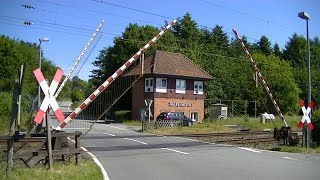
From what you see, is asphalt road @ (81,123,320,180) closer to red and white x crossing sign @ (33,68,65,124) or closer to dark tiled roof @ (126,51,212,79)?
red and white x crossing sign @ (33,68,65,124)

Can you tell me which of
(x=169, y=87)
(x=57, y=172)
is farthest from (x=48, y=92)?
(x=169, y=87)

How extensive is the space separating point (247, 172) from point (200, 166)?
67.3 inches

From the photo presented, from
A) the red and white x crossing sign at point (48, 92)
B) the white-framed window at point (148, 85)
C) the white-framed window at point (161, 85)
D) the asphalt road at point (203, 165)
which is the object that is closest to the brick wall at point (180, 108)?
the white-framed window at point (161, 85)

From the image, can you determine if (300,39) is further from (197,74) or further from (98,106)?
(98,106)

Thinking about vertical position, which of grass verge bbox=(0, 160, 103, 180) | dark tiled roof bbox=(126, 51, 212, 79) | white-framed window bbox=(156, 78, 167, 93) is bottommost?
grass verge bbox=(0, 160, 103, 180)

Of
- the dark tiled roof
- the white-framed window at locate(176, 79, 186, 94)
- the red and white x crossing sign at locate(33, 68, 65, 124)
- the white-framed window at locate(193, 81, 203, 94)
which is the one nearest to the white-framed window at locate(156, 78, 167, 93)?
the dark tiled roof

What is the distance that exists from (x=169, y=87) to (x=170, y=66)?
3.14 m

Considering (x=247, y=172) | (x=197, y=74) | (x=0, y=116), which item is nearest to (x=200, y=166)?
(x=247, y=172)

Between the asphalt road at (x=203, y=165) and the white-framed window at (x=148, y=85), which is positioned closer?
the asphalt road at (x=203, y=165)

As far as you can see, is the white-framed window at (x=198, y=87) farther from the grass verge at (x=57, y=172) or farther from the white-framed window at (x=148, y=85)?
the grass verge at (x=57, y=172)

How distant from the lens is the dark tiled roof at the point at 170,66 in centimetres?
4934

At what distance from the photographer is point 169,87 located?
1962 inches

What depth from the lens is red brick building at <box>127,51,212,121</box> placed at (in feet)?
160

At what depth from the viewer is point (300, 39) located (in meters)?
93.4
